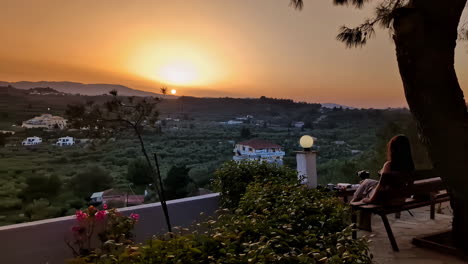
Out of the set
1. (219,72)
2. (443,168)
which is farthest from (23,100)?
(443,168)

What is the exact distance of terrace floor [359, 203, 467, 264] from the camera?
10.2ft

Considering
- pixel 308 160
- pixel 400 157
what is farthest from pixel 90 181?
pixel 400 157

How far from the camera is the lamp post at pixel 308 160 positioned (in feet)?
14.7

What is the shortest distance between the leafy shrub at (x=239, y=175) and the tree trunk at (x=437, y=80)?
1.48 m

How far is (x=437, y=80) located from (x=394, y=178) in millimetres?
1153

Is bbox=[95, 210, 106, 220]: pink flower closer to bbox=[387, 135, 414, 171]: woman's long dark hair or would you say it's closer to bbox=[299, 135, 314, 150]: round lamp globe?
bbox=[299, 135, 314, 150]: round lamp globe

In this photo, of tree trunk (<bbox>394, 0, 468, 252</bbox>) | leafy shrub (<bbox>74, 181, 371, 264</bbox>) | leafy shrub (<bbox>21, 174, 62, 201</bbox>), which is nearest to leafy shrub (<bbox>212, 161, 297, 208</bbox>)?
tree trunk (<bbox>394, 0, 468, 252</bbox>)

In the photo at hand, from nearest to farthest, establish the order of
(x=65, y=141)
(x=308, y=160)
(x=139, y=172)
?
1. (x=65, y=141)
2. (x=139, y=172)
3. (x=308, y=160)

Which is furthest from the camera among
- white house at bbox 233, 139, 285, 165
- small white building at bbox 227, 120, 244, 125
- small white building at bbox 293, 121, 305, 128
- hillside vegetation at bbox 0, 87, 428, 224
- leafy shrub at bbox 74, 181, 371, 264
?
small white building at bbox 293, 121, 305, 128

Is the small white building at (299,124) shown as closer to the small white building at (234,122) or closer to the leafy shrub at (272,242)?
the small white building at (234,122)

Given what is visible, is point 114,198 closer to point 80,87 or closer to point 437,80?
point 80,87

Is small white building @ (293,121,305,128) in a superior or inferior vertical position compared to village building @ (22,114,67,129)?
inferior

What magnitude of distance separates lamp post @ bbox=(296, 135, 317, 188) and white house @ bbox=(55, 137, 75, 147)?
3022mm

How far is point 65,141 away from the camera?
12.6ft
